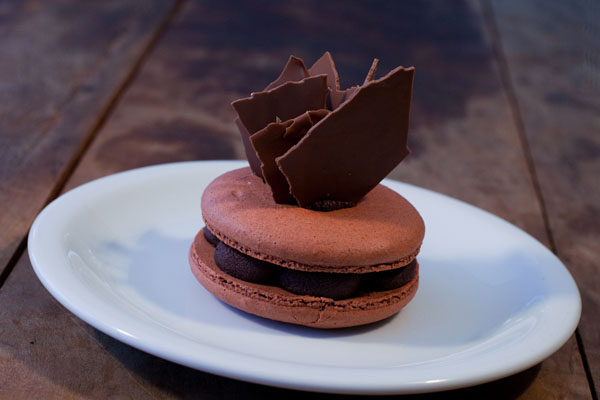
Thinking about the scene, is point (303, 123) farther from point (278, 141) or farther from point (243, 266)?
point (243, 266)

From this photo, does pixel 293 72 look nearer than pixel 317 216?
No

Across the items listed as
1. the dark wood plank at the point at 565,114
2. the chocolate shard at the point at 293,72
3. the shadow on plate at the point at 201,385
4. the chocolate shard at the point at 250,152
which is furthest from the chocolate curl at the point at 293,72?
the dark wood plank at the point at 565,114

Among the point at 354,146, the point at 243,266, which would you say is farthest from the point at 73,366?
the point at 354,146

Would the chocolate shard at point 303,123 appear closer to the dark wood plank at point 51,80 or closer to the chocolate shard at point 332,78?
the chocolate shard at point 332,78

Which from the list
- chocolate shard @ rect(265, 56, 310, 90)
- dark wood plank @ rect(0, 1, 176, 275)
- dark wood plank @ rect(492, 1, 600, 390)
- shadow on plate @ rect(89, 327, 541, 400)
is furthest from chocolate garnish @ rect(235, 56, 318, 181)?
dark wood plank @ rect(492, 1, 600, 390)

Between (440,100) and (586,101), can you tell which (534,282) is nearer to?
(440,100)

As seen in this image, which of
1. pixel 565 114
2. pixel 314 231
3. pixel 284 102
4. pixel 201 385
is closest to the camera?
pixel 201 385

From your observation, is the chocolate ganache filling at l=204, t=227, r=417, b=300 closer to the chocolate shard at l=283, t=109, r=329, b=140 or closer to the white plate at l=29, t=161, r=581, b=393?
the white plate at l=29, t=161, r=581, b=393

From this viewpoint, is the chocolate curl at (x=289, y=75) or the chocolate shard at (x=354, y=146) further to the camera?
the chocolate curl at (x=289, y=75)
